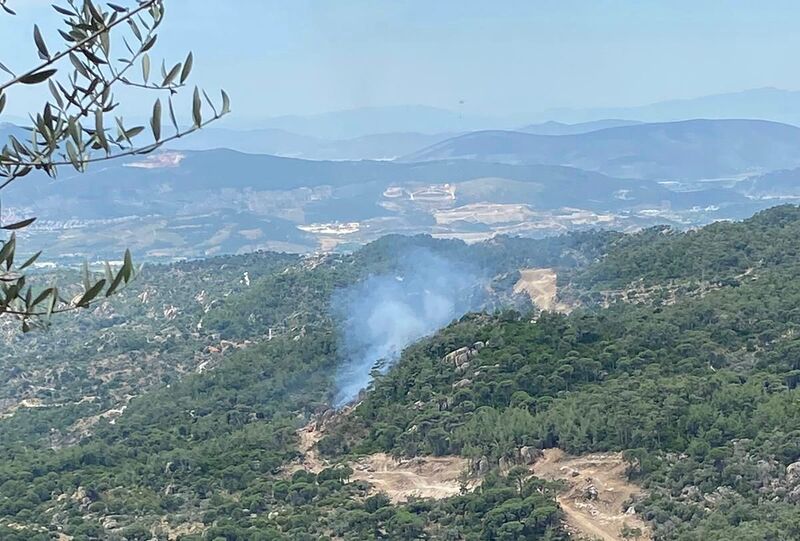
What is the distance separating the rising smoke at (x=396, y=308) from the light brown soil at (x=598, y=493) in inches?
476

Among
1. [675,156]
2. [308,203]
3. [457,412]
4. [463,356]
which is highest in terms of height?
[463,356]

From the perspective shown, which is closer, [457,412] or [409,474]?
[409,474]

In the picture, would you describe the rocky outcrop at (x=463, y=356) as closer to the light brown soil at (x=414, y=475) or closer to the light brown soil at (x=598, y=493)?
the light brown soil at (x=414, y=475)

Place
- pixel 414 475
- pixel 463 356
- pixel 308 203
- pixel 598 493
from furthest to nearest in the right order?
pixel 308 203 → pixel 463 356 → pixel 414 475 → pixel 598 493

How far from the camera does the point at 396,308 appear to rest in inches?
1866

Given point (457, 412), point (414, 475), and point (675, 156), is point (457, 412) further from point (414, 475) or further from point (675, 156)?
point (675, 156)

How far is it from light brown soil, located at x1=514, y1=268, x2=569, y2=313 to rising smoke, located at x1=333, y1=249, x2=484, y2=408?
7.44ft

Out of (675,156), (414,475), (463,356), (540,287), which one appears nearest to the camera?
(414,475)

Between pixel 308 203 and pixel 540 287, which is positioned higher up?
pixel 540 287

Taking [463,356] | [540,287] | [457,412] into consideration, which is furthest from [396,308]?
[457,412]

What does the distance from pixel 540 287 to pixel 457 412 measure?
22.2 m

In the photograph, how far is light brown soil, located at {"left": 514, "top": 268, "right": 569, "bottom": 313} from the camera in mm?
44312

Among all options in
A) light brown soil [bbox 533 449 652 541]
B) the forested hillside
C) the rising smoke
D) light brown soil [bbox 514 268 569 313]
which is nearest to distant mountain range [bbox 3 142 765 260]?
the rising smoke

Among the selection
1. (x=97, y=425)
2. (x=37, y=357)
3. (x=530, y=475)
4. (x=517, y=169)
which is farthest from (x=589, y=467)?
(x=517, y=169)
